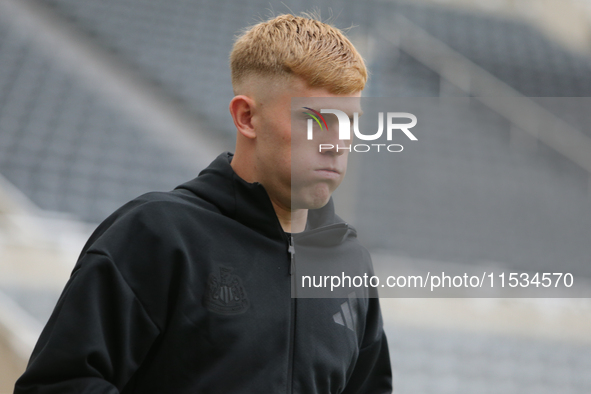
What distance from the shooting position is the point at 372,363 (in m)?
0.88

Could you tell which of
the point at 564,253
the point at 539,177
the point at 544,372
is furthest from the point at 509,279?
the point at 539,177

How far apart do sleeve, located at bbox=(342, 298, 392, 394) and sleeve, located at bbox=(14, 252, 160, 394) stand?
366 mm

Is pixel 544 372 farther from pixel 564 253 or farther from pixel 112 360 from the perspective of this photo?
pixel 112 360

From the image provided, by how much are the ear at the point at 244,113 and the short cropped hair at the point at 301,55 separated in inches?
1.6

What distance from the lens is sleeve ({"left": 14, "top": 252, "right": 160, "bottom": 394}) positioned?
1.90 ft

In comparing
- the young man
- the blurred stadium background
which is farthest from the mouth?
the blurred stadium background

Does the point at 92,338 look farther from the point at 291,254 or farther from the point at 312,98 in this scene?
the point at 312,98

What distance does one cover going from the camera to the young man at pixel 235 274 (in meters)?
0.61

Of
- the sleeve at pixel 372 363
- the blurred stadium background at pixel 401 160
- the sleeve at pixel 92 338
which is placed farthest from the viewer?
the blurred stadium background at pixel 401 160

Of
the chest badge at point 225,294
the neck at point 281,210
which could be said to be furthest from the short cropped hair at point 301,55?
the chest badge at point 225,294

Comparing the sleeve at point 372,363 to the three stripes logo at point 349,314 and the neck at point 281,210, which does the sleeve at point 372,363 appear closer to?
the three stripes logo at point 349,314

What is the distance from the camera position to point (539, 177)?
4020 millimetres

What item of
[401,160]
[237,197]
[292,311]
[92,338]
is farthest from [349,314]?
[401,160]

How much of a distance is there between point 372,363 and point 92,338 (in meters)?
0.45
